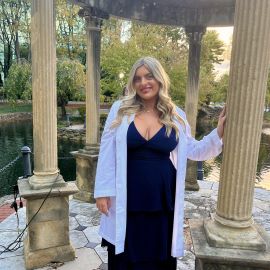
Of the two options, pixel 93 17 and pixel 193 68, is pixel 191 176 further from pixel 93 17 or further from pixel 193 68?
pixel 93 17

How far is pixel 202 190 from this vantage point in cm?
725

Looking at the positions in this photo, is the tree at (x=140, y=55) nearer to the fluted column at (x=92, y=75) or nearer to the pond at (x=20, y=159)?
the pond at (x=20, y=159)

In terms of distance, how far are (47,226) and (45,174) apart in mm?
697

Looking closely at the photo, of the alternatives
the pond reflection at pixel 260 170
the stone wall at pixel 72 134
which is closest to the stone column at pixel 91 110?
the pond reflection at pixel 260 170

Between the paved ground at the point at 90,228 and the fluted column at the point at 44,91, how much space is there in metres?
1.15

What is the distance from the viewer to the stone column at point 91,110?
245 inches

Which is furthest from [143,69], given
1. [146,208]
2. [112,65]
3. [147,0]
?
[112,65]

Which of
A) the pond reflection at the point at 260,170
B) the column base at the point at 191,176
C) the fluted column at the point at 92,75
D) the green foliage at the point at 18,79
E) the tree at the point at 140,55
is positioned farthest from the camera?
the green foliage at the point at 18,79

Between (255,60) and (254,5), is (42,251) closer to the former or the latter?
(255,60)

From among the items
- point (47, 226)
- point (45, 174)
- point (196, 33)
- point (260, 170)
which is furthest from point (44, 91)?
point (260, 170)

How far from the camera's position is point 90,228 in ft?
16.8

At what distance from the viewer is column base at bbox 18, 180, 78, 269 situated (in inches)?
153

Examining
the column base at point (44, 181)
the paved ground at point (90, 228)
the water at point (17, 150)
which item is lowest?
the water at point (17, 150)

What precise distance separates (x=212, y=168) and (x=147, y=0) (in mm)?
8233
